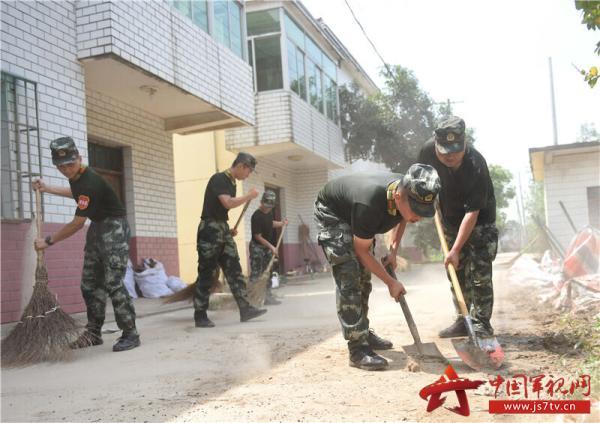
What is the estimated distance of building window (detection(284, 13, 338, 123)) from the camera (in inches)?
496

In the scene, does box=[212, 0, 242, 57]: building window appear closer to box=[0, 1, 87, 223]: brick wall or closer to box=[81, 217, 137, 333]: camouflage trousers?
box=[0, 1, 87, 223]: brick wall

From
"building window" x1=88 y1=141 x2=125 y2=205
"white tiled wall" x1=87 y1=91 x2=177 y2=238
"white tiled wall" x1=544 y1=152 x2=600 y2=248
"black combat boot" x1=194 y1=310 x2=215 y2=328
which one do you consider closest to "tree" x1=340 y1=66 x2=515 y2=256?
"white tiled wall" x1=544 y1=152 x2=600 y2=248

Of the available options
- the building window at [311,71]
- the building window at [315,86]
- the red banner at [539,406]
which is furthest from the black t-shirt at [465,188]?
the building window at [315,86]

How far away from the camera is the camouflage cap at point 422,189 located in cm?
259

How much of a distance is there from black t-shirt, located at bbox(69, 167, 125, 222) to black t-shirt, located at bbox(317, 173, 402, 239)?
6.63 ft

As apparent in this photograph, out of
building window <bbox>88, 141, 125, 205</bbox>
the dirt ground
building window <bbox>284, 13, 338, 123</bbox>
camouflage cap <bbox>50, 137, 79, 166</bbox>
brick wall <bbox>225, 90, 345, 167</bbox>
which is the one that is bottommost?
the dirt ground

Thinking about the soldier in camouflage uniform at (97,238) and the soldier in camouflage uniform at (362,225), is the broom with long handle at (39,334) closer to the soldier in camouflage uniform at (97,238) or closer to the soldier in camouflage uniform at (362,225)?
the soldier in camouflage uniform at (97,238)

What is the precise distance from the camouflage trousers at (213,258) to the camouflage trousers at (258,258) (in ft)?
5.72

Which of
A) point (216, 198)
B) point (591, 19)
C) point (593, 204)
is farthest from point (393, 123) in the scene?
point (591, 19)

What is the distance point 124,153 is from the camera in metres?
8.67

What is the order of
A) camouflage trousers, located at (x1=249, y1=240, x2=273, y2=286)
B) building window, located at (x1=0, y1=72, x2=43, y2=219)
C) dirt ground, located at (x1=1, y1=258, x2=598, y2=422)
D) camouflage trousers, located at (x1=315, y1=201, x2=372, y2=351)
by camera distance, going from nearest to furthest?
dirt ground, located at (x1=1, y1=258, x2=598, y2=422) < camouflage trousers, located at (x1=315, y1=201, x2=372, y2=351) < building window, located at (x1=0, y1=72, x2=43, y2=219) < camouflage trousers, located at (x1=249, y1=240, x2=273, y2=286)

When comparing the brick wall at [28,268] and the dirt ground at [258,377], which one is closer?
the dirt ground at [258,377]

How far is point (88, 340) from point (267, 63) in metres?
9.11

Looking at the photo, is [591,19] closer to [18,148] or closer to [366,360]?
[366,360]
